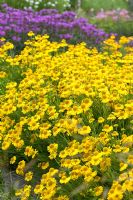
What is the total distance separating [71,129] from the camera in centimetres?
372

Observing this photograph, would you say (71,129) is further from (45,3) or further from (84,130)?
(45,3)

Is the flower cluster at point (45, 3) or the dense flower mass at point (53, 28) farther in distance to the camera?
the flower cluster at point (45, 3)

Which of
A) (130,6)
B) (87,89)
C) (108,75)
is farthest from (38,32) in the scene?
(130,6)

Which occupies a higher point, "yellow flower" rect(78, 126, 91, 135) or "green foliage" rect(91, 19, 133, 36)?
"yellow flower" rect(78, 126, 91, 135)

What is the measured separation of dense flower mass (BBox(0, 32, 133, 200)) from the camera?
3.35 metres

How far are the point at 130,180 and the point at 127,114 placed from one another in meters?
0.87

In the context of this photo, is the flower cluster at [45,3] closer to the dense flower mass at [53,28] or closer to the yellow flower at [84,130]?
the dense flower mass at [53,28]

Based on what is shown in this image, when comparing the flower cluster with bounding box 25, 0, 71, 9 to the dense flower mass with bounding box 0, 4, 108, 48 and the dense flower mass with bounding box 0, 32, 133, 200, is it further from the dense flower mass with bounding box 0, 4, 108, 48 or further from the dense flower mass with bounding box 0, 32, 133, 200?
the dense flower mass with bounding box 0, 32, 133, 200

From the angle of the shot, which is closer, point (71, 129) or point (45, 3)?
point (71, 129)

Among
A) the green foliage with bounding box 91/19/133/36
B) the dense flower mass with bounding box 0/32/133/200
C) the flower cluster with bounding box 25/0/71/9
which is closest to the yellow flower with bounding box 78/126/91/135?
the dense flower mass with bounding box 0/32/133/200

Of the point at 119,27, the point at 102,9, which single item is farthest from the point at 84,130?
the point at 102,9

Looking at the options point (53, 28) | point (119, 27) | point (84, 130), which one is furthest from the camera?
point (119, 27)

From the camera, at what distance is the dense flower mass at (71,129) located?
3.35 metres

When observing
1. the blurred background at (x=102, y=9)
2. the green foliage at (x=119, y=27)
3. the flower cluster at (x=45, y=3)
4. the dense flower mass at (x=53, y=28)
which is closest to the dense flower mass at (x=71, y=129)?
the dense flower mass at (x=53, y=28)
